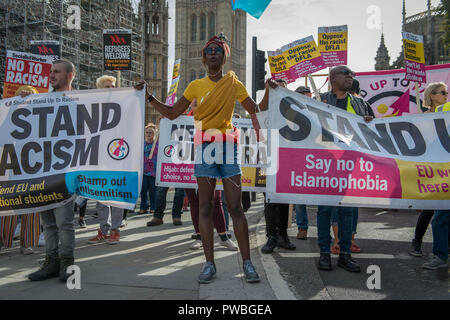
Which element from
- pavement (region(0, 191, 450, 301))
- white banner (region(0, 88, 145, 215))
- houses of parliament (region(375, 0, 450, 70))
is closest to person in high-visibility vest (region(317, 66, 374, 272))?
pavement (region(0, 191, 450, 301))

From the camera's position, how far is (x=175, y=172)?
6656 millimetres

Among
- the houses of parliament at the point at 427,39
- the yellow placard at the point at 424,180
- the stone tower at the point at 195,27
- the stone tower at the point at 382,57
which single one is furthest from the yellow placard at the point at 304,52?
the stone tower at the point at 195,27

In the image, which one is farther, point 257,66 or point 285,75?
point 285,75

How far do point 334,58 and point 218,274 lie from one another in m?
7.85

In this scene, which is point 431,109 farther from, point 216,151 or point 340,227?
point 216,151

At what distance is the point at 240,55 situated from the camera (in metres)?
97.0

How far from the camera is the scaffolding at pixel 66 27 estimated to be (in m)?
28.9

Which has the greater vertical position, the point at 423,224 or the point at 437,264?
the point at 423,224

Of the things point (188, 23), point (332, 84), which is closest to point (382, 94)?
point (332, 84)

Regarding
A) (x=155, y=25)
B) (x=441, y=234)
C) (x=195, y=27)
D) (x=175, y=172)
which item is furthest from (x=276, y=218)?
(x=195, y=27)

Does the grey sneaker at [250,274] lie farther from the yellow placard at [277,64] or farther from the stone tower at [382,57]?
the stone tower at [382,57]

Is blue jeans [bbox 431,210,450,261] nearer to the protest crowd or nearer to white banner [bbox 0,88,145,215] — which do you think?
the protest crowd

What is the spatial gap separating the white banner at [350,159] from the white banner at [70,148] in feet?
4.41

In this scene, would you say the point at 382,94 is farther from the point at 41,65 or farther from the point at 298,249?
the point at 41,65
